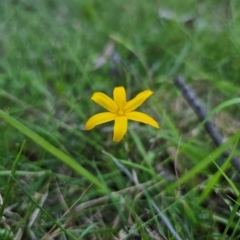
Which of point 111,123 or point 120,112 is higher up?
point 120,112

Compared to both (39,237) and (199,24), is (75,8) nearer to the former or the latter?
(199,24)

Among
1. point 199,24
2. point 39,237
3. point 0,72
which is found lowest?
point 39,237

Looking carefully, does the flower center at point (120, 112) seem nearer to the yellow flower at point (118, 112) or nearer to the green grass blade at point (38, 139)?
the yellow flower at point (118, 112)

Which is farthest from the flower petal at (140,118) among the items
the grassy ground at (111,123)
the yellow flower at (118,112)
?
the grassy ground at (111,123)

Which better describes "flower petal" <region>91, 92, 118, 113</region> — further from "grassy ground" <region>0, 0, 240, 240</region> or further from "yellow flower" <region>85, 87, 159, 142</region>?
"grassy ground" <region>0, 0, 240, 240</region>

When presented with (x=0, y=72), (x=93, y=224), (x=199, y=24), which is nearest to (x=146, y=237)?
(x=93, y=224)

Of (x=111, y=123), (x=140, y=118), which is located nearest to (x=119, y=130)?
(x=140, y=118)

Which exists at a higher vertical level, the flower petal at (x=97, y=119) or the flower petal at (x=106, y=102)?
the flower petal at (x=106, y=102)

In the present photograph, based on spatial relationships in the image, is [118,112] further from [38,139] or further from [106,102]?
[38,139]
